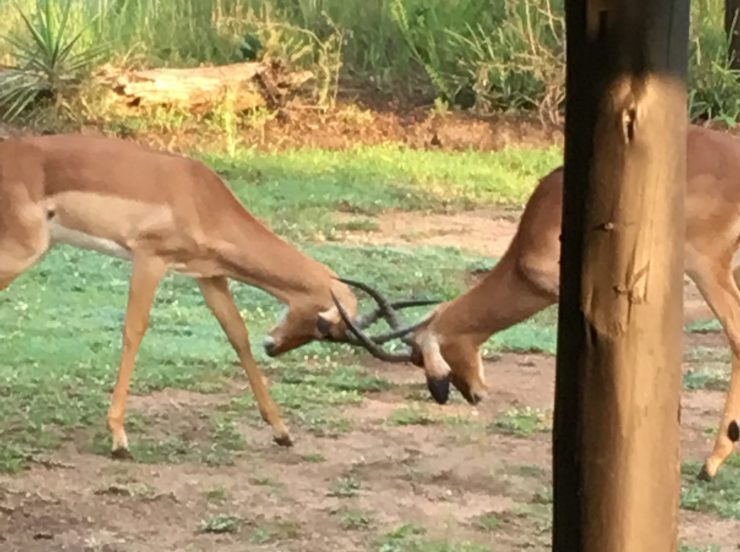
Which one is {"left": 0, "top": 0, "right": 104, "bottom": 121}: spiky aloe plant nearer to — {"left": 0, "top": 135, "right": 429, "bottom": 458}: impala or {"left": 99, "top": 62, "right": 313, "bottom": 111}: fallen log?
{"left": 99, "top": 62, "right": 313, "bottom": 111}: fallen log

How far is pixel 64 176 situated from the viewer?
5059 millimetres

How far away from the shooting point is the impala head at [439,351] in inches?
187

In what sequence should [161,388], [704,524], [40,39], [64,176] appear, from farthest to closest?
1. [40,39]
2. [161,388]
3. [64,176]
4. [704,524]

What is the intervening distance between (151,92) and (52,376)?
564 centimetres

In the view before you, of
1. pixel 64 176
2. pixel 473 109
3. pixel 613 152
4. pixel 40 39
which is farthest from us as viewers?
pixel 473 109

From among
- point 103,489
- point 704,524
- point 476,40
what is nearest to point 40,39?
point 476,40

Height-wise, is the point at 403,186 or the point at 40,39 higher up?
the point at 40,39

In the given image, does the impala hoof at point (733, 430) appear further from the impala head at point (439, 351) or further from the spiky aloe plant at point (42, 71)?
the spiky aloe plant at point (42, 71)

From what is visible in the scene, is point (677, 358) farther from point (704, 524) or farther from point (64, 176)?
point (64, 176)

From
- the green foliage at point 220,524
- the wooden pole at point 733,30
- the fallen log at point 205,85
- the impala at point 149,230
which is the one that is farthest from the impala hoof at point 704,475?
the wooden pole at point 733,30

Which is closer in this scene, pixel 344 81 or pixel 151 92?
pixel 151 92

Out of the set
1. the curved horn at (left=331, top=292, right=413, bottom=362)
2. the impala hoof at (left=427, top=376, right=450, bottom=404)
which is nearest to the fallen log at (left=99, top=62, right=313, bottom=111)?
the curved horn at (left=331, top=292, right=413, bottom=362)

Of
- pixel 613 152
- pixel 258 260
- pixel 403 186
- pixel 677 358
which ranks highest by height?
pixel 613 152

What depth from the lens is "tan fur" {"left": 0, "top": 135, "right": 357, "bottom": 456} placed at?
500 cm
